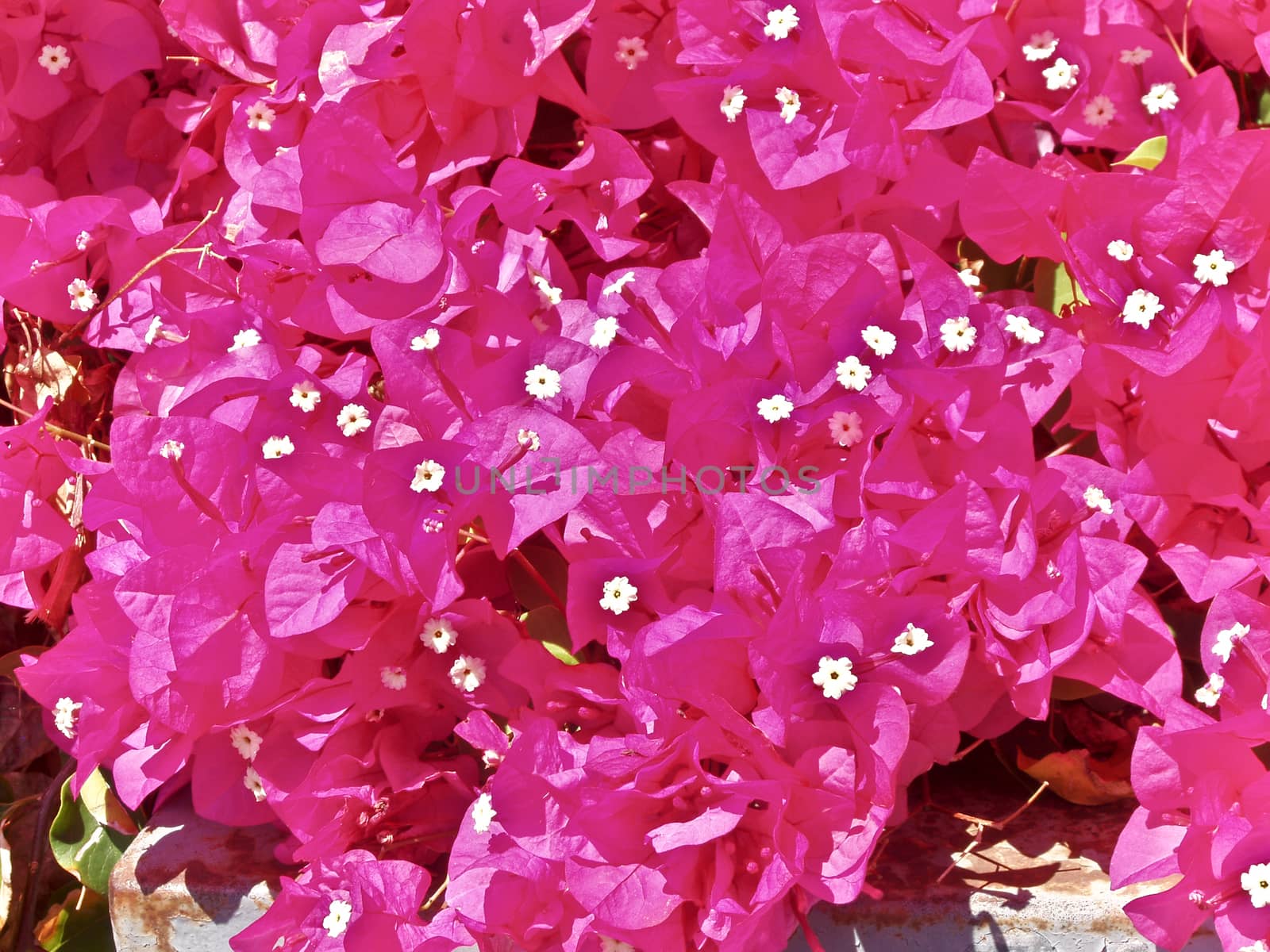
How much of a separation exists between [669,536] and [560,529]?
0.34 ft

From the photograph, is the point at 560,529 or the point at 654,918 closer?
the point at 654,918

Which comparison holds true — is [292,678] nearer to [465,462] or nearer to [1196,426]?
[465,462]

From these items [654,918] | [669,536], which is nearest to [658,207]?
[669,536]

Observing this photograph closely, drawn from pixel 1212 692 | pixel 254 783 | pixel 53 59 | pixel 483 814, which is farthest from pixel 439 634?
pixel 53 59

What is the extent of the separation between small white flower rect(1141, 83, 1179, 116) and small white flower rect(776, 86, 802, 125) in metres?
0.33

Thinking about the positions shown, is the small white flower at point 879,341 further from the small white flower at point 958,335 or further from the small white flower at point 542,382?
the small white flower at point 542,382

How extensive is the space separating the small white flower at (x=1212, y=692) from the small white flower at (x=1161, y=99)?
1.55ft

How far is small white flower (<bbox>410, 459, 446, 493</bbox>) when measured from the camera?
2.67 ft

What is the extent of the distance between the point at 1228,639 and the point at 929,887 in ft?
1.00

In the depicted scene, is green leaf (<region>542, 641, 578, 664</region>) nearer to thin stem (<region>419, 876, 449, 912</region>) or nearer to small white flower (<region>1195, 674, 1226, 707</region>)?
thin stem (<region>419, 876, 449, 912</region>)

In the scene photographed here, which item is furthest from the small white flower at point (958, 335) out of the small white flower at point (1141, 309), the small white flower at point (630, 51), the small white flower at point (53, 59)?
the small white flower at point (53, 59)

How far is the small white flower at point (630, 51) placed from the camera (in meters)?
0.94

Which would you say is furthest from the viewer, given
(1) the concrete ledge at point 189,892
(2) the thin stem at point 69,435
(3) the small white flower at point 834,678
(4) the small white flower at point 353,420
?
(2) the thin stem at point 69,435

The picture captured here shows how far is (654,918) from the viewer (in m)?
0.79
